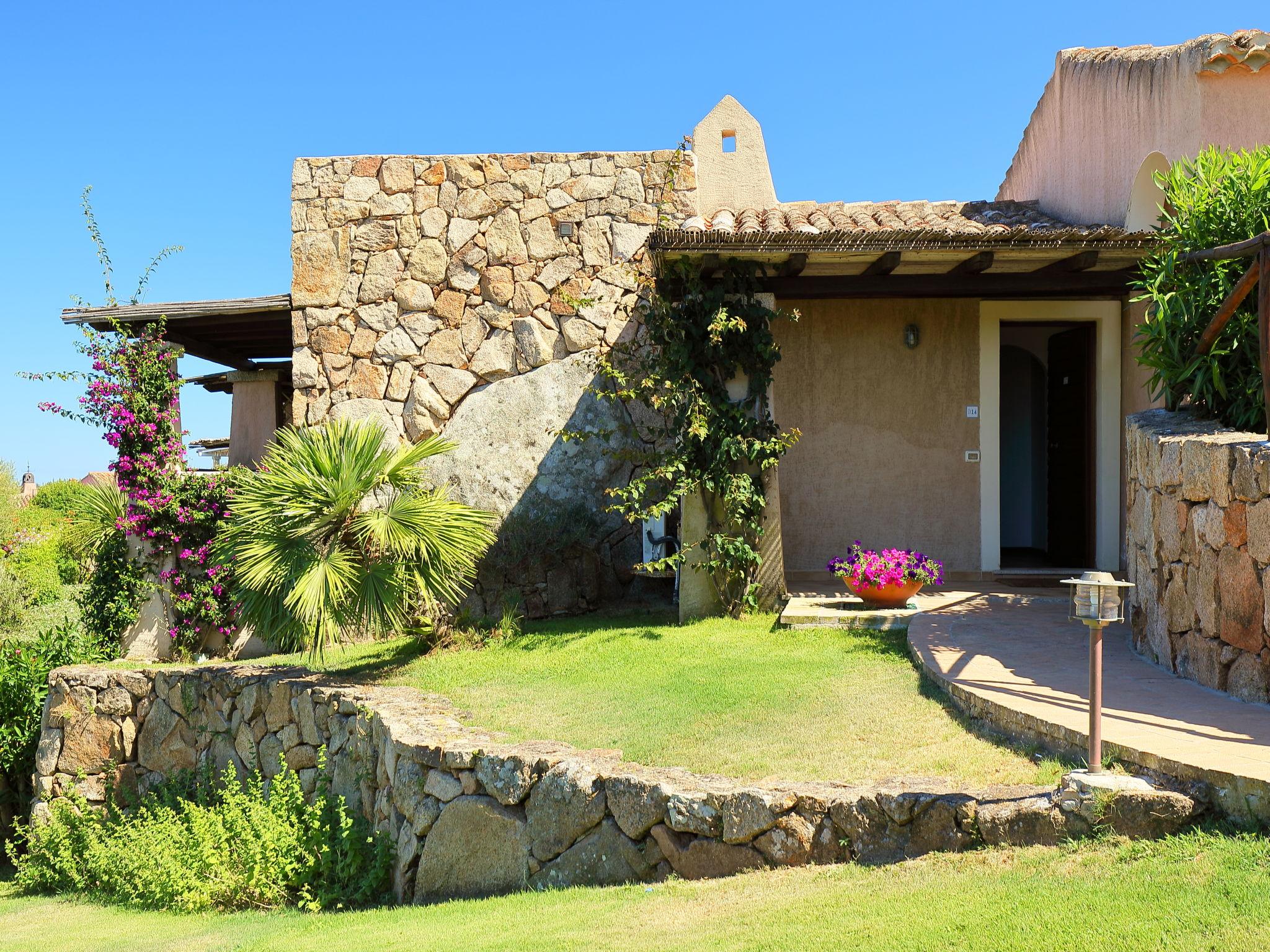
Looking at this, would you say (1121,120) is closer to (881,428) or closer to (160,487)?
(881,428)

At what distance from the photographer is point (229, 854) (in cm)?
695

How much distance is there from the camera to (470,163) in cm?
1118

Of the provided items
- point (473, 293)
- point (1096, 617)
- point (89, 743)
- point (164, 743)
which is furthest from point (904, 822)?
point (473, 293)

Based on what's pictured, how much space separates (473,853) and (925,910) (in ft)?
9.80

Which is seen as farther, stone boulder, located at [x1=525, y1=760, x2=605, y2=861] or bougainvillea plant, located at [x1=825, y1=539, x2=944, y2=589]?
bougainvillea plant, located at [x1=825, y1=539, x2=944, y2=589]

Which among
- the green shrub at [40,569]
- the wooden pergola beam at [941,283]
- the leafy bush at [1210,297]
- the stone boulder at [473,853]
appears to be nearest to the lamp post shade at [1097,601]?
the leafy bush at [1210,297]

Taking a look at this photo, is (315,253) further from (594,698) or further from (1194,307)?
(1194,307)

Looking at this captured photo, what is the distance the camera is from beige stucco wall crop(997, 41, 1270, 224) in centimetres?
848

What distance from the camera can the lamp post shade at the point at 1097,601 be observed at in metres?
3.99

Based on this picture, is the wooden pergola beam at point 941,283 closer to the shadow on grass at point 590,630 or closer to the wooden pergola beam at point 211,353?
the shadow on grass at point 590,630

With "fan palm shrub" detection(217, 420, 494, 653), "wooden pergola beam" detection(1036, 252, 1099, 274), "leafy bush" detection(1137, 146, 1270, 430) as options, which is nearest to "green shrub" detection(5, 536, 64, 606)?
"fan palm shrub" detection(217, 420, 494, 653)

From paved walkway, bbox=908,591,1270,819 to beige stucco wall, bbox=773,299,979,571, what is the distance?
6.71 feet

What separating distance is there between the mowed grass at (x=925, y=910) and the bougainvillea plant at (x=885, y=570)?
3872 mm

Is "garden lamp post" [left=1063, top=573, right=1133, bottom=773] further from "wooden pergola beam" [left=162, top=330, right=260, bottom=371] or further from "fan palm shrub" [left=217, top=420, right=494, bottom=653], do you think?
"wooden pergola beam" [left=162, top=330, right=260, bottom=371]
